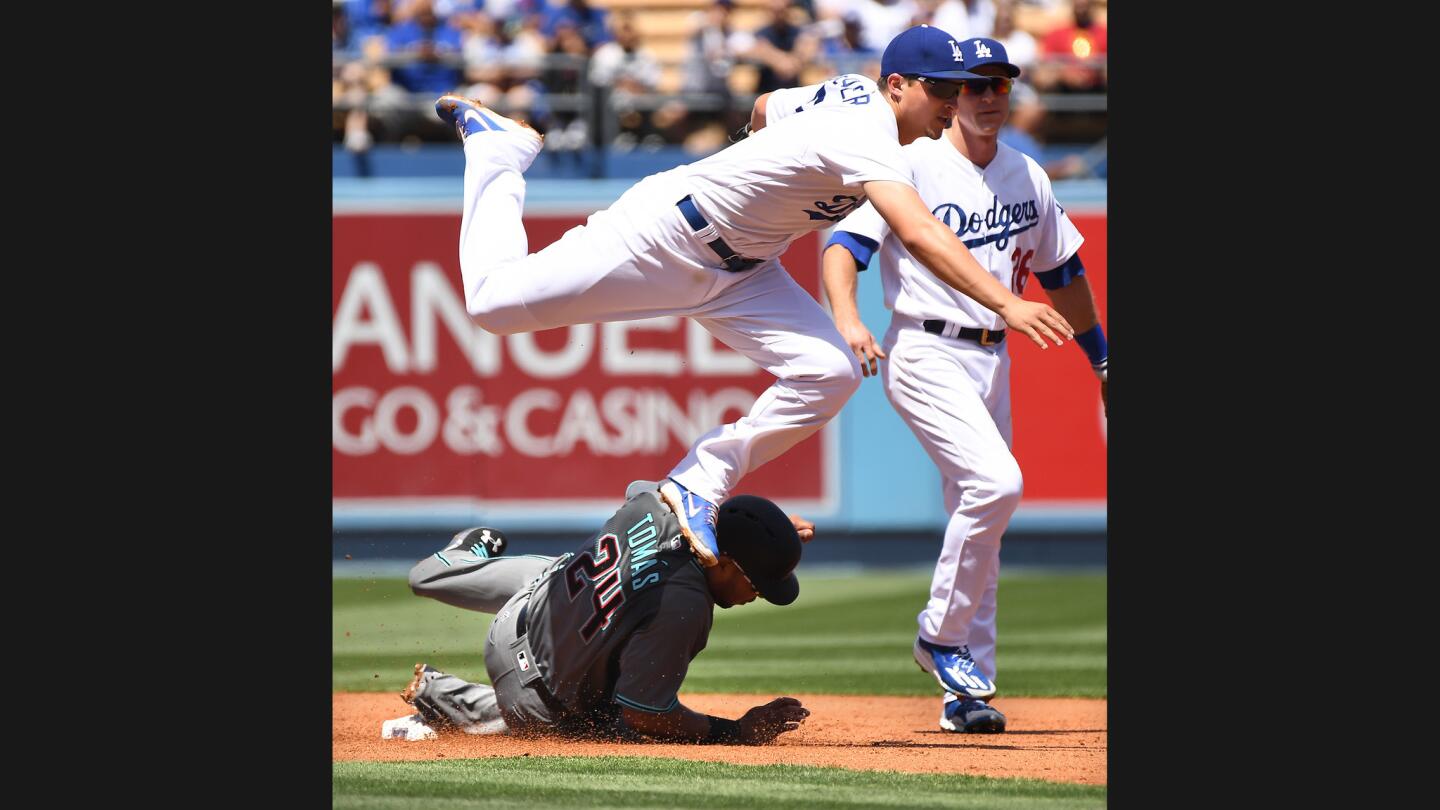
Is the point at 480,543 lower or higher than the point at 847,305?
lower

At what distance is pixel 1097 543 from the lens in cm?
1213

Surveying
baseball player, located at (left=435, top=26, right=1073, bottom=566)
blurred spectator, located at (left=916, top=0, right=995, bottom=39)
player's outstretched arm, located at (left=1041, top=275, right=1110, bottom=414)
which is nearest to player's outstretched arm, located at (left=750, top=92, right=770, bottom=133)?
baseball player, located at (left=435, top=26, right=1073, bottom=566)

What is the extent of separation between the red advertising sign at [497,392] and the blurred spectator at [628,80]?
3.86ft

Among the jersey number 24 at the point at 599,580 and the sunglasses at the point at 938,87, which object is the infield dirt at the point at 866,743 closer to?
the jersey number 24 at the point at 599,580

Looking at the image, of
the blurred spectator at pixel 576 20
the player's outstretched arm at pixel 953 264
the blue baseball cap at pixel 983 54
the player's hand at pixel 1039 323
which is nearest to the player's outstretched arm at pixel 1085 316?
the blue baseball cap at pixel 983 54

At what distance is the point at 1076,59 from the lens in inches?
506

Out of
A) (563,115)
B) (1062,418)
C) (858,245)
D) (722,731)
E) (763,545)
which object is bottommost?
(722,731)

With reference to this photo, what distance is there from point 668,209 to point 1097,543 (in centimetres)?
735

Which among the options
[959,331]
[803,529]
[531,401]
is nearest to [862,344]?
[959,331]

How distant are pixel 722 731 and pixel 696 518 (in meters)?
0.70

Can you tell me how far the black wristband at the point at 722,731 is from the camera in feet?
17.4

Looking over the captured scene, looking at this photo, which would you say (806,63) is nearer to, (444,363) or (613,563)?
(444,363)

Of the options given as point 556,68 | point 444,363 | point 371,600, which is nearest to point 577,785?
point 371,600

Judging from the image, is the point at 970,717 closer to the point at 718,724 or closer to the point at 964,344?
the point at 718,724
